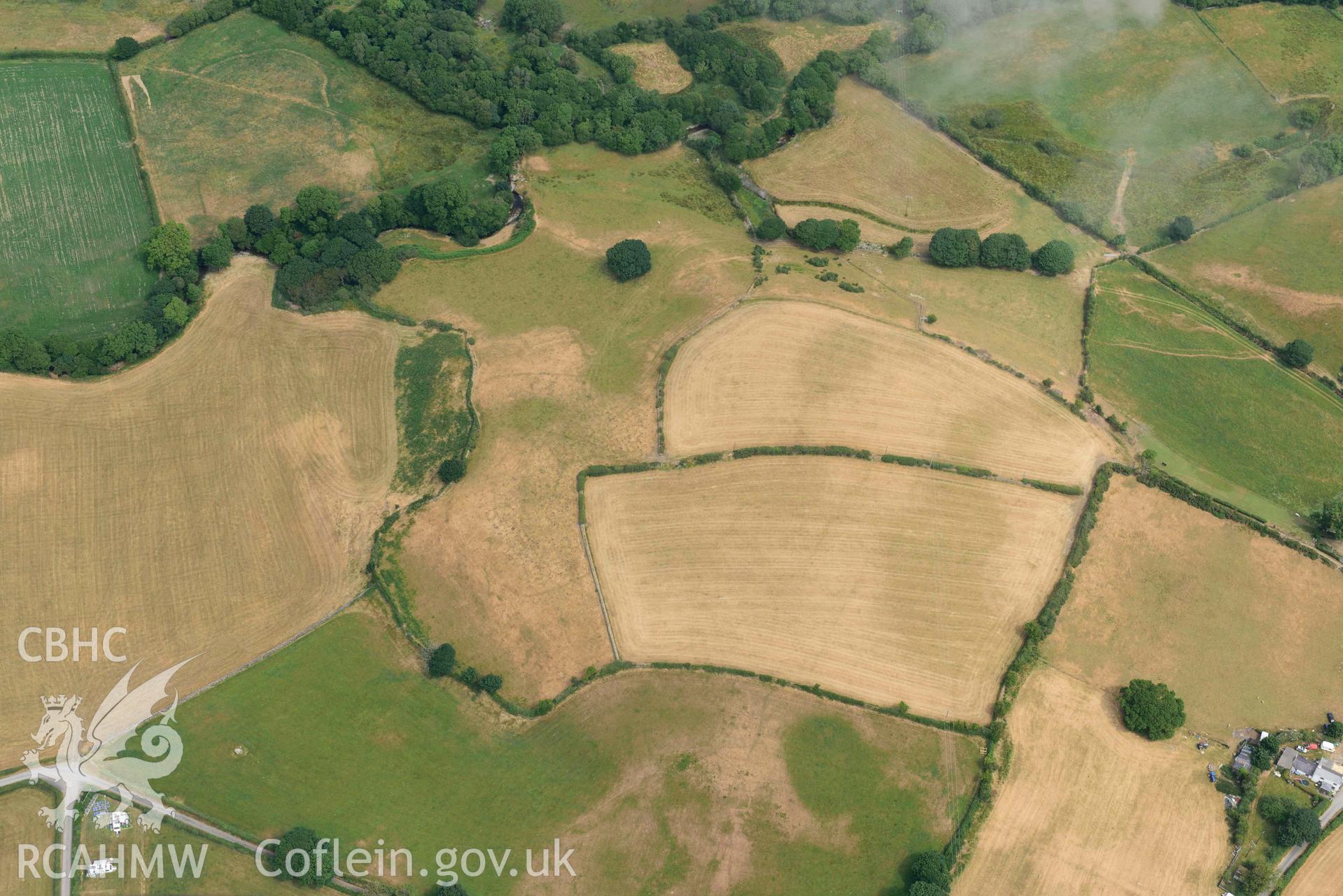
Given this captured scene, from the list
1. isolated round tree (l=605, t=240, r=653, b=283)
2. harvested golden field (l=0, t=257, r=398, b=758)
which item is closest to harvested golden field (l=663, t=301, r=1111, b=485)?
isolated round tree (l=605, t=240, r=653, b=283)

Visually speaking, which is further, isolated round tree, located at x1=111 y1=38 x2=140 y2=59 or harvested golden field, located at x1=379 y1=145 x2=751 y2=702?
isolated round tree, located at x1=111 y1=38 x2=140 y2=59

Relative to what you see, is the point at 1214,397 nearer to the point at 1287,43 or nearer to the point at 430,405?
the point at 1287,43

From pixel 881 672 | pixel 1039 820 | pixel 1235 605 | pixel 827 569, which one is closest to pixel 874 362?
pixel 827 569

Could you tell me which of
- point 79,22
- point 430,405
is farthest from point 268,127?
point 430,405

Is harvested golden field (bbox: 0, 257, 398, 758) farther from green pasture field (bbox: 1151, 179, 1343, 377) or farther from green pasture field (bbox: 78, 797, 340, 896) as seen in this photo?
green pasture field (bbox: 1151, 179, 1343, 377)

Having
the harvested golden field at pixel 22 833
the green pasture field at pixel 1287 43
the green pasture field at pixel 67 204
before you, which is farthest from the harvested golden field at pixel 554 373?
the green pasture field at pixel 1287 43

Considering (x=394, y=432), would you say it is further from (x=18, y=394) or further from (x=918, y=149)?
→ (x=918, y=149)

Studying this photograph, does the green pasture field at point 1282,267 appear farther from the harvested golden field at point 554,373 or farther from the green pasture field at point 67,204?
the green pasture field at point 67,204
